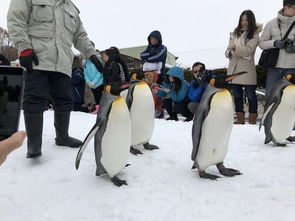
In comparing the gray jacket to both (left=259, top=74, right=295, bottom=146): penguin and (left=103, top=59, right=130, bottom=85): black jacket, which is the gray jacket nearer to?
(left=259, top=74, right=295, bottom=146): penguin

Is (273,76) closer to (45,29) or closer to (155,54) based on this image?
(155,54)

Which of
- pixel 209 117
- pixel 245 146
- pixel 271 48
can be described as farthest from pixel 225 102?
pixel 271 48

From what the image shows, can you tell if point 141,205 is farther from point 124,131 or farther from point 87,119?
point 87,119

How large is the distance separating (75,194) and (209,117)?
1.07 m

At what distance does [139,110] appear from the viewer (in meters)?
3.18

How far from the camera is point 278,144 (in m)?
3.45

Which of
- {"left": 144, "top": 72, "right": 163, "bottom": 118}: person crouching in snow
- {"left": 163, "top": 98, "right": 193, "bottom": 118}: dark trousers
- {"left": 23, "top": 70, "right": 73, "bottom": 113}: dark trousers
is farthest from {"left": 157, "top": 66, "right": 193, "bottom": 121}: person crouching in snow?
{"left": 23, "top": 70, "right": 73, "bottom": 113}: dark trousers

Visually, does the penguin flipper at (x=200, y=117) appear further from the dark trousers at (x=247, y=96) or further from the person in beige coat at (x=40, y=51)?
Answer: the dark trousers at (x=247, y=96)

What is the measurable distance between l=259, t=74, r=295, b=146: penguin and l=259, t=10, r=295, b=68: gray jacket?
0.82m

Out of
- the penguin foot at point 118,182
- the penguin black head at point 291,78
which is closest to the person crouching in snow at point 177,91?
the penguin black head at point 291,78

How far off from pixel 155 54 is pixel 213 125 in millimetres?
3429

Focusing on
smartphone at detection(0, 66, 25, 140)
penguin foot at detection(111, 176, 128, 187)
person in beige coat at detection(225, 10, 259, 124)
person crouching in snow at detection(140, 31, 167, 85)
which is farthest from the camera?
person crouching in snow at detection(140, 31, 167, 85)

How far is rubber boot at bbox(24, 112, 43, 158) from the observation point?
9.24 ft

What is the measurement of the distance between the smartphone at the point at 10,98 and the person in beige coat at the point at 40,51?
5.46ft
